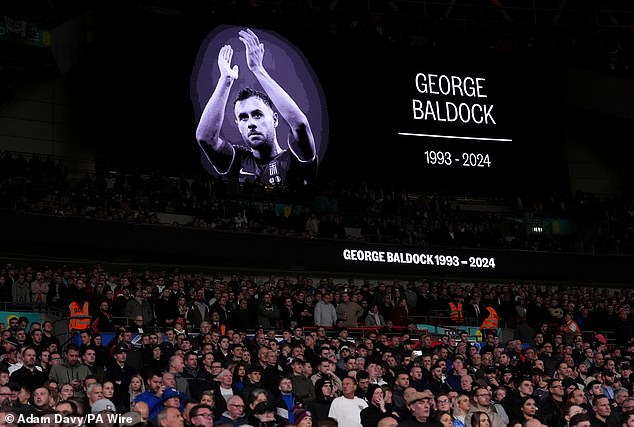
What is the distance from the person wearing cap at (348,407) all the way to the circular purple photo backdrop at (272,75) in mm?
14953

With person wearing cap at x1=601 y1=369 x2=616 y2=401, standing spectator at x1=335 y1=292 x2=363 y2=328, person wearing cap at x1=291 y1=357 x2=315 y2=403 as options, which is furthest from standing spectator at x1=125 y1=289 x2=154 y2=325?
person wearing cap at x1=601 y1=369 x2=616 y2=401

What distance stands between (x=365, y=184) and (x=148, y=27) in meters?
6.84

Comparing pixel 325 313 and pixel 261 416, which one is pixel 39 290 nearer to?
pixel 325 313

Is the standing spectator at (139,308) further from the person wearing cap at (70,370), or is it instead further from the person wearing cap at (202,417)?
the person wearing cap at (202,417)

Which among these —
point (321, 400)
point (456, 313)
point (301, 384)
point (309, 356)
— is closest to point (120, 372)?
point (301, 384)

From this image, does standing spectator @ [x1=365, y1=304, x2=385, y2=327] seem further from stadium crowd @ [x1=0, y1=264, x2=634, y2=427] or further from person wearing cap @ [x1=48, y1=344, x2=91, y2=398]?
person wearing cap @ [x1=48, y1=344, x2=91, y2=398]

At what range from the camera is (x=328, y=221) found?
82.7 ft

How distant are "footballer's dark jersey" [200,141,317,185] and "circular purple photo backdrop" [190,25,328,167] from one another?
30cm

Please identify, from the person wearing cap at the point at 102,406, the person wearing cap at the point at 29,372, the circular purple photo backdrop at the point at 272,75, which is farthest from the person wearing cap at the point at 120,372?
the circular purple photo backdrop at the point at 272,75

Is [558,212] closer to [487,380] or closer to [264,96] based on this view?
[264,96]

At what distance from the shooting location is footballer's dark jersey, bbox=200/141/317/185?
25.7 meters

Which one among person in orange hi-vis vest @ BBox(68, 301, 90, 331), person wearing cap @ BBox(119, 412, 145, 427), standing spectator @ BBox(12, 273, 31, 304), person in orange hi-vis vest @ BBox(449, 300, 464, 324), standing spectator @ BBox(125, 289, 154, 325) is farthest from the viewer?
person in orange hi-vis vest @ BBox(449, 300, 464, 324)

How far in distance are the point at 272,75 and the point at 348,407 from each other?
53.2 feet

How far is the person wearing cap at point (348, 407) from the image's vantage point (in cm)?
1141
